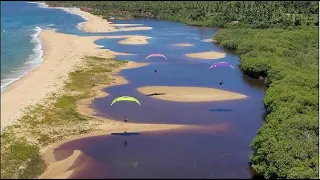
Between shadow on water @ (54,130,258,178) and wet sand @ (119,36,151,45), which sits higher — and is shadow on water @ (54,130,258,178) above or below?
above

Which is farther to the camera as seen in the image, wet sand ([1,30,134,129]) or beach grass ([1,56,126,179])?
wet sand ([1,30,134,129])

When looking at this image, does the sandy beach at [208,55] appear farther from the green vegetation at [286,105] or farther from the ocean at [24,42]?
the ocean at [24,42]

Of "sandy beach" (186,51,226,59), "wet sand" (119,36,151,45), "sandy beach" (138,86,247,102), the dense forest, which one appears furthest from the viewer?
"wet sand" (119,36,151,45)

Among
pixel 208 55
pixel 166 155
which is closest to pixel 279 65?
pixel 208 55

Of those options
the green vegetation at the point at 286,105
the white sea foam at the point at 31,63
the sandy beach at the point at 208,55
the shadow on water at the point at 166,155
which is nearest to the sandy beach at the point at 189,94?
the green vegetation at the point at 286,105

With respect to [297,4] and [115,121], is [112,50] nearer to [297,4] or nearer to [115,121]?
[115,121]

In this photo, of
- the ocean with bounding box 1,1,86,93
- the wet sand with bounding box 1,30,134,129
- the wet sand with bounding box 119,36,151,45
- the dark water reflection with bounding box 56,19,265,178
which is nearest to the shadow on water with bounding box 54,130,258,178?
the dark water reflection with bounding box 56,19,265,178

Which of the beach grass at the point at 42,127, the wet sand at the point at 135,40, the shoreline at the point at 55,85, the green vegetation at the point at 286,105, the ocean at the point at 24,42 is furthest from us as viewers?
the wet sand at the point at 135,40

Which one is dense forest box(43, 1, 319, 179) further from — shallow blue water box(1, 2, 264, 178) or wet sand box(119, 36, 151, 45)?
wet sand box(119, 36, 151, 45)
